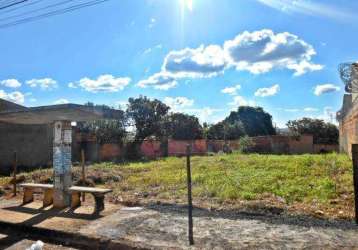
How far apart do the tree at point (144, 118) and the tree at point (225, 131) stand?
30.7ft

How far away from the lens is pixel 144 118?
3641cm

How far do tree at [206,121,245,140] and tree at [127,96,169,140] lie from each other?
9.35m

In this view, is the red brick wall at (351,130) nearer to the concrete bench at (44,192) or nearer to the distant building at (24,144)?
the concrete bench at (44,192)

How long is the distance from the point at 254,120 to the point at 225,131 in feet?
19.0

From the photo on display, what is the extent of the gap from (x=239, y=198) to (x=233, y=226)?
2.71 metres

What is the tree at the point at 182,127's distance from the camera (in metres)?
41.3

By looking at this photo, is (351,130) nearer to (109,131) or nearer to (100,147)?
(100,147)

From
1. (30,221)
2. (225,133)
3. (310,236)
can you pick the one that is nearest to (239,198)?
(310,236)

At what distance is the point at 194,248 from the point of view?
5457 millimetres

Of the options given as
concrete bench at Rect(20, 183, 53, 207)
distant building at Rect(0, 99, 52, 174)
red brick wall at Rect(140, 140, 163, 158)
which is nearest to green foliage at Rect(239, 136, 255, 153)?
red brick wall at Rect(140, 140, 163, 158)

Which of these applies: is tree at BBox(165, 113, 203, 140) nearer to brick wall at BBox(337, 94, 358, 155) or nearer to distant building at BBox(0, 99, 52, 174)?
distant building at BBox(0, 99, 52, 174)

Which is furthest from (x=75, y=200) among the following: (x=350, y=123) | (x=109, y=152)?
(x=109, y=152)

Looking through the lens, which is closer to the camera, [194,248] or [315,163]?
[194,248]

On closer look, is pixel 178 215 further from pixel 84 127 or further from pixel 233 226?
pixel 84 127
